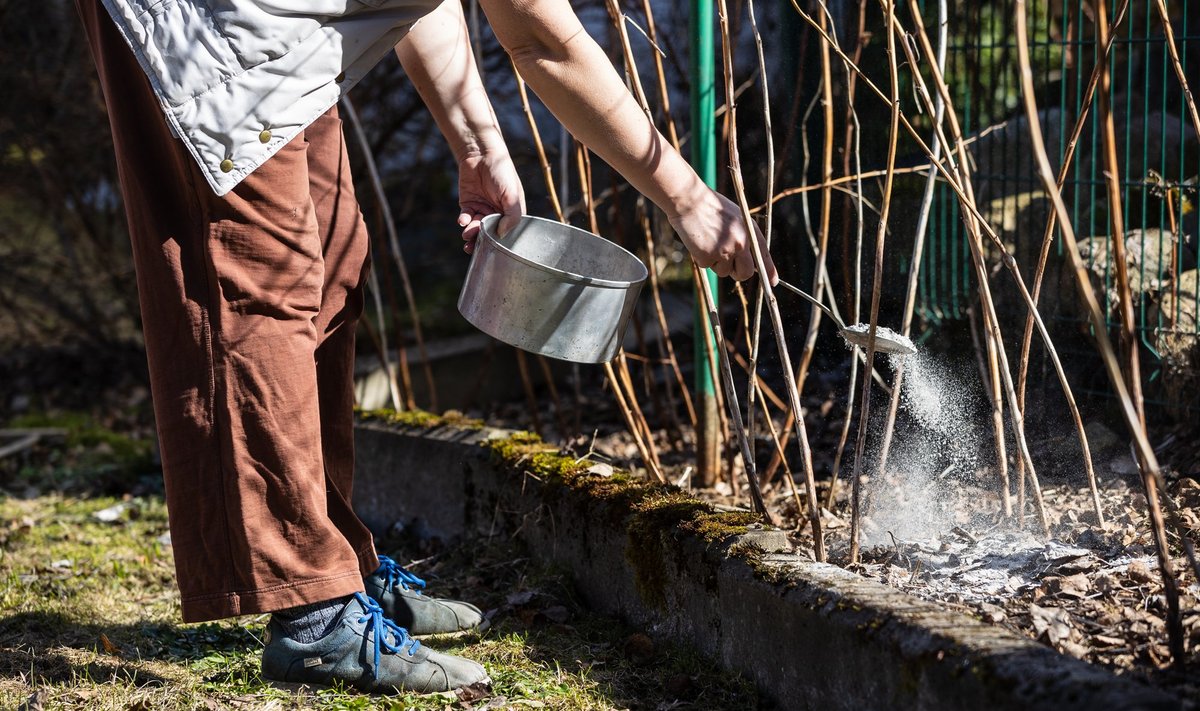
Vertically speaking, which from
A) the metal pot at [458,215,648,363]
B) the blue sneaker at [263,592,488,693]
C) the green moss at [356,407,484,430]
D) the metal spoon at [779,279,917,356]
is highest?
the metal pot at [458,215,648,363]

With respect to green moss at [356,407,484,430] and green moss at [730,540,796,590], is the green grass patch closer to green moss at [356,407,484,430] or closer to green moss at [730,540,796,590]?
green moss at [730,540,796,590]

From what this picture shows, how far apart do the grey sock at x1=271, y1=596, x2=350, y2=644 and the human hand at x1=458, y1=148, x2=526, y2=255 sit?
2.39 feet

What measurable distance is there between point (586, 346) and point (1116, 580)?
3.28 feet

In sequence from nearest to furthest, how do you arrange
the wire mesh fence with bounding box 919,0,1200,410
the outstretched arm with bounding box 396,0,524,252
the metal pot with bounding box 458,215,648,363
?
the metal pot with bounding box 458,215,648,363, the outstretched arm with bounding box 396,0,524,252, the wire mesh fence with bounding box 919,0,1200,410

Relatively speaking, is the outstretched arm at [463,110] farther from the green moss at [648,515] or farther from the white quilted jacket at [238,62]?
the green moss at [648,515]

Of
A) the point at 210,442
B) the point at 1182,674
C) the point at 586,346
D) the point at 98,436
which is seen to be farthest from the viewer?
the point at 98,436

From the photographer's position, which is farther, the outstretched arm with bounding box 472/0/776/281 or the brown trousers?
the brown trousers

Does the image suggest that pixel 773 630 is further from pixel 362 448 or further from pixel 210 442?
pixel 362 448

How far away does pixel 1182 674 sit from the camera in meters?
1.58

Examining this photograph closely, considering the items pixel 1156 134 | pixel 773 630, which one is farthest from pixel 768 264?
pixel 1156 134

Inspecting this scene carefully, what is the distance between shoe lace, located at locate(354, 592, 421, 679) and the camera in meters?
2.12

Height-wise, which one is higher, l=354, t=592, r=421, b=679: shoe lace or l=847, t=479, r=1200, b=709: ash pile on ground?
l=847, t=479, r=1200, b=709: ash pile on ground

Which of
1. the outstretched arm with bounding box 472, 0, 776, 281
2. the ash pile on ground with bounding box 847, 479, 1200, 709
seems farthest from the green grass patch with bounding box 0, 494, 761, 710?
the outstretched arm with bounding box 472, 0, 776, 281

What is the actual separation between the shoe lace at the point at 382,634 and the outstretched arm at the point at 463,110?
Result: 709 mm
